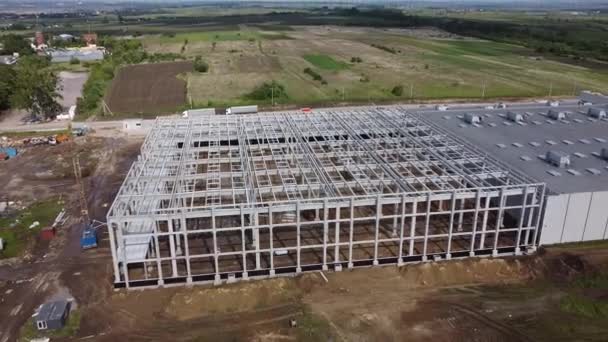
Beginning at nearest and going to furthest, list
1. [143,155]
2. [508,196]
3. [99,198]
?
[508,196], [143,155], [99,198]

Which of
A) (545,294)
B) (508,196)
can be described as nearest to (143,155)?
(508,196)

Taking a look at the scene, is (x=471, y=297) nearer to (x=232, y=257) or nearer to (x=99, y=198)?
(x=232, y=257)

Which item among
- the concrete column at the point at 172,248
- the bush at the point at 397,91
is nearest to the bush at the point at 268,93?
the bush at the point at 397,91

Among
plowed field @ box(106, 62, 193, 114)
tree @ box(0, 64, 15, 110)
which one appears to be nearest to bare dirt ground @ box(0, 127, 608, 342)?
plowed field @ box(106, 62, 193, 114)

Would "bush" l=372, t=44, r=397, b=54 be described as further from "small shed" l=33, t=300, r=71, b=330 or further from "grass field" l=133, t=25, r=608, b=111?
"small shed" l=33, t=300, r=71, b=330

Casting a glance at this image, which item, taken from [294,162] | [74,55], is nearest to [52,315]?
[294,162]

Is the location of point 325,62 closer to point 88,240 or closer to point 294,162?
point 294,162

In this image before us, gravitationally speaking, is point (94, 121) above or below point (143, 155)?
below
